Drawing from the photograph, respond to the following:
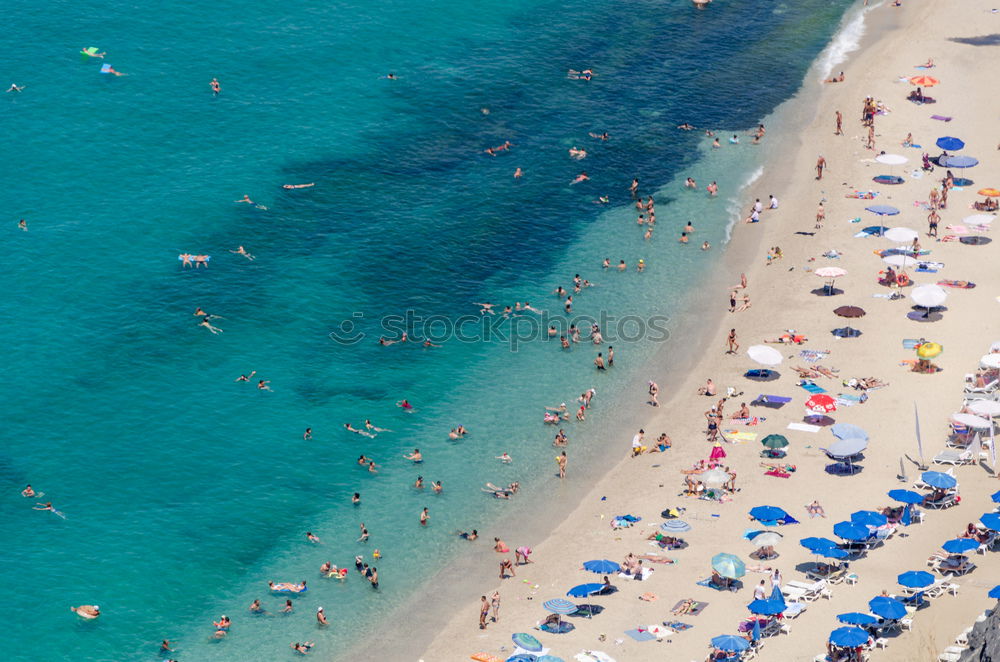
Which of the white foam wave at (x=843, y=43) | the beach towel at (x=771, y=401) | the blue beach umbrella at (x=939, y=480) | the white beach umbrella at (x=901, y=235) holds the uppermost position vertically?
the white foam wave at (x=843, y=43)

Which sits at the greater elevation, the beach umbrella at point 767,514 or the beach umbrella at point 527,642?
the beach umbrella at point 767,514

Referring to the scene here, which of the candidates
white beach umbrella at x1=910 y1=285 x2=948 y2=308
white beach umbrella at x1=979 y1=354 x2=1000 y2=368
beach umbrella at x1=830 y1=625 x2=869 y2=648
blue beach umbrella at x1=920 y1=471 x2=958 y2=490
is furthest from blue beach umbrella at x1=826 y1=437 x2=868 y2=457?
white beach umbrella at x1=910 y1=285 x2=948 y2=308

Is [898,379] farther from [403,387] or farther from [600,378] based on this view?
[403,387]

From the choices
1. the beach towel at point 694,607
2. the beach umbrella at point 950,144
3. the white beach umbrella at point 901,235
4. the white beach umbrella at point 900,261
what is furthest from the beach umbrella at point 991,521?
the beach umbrella at point 950,144

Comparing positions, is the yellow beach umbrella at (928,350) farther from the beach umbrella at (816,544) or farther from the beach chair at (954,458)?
the beach umbrella at (816,544)

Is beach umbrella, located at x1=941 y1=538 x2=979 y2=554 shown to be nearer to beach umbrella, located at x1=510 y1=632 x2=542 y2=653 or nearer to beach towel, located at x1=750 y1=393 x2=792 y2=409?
beach towel, located at x1=750 y1=393 x2=792 y2=409

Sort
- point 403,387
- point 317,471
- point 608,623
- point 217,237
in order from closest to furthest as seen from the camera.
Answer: point 608,623, point 317,471, point 403,387, point 217,237

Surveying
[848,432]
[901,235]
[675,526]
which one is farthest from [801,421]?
[901,235]

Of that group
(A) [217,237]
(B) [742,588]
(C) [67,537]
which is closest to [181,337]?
(A) [217,237]
